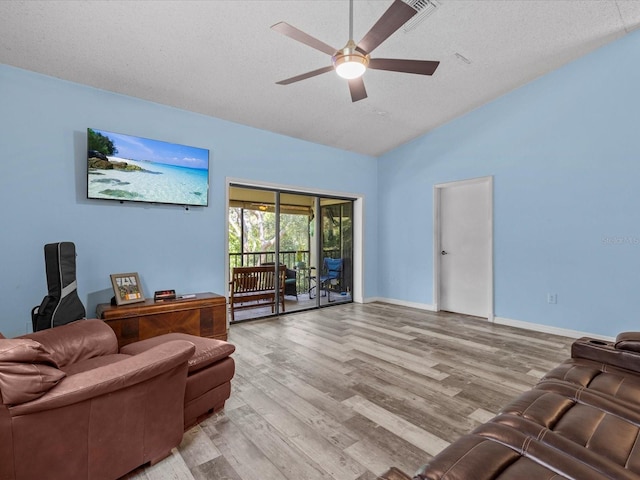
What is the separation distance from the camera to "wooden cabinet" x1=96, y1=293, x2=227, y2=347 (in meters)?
3.09

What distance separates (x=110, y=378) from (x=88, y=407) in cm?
14

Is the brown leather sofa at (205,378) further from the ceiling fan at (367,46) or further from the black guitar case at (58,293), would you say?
the ceiling fan at (367,46)

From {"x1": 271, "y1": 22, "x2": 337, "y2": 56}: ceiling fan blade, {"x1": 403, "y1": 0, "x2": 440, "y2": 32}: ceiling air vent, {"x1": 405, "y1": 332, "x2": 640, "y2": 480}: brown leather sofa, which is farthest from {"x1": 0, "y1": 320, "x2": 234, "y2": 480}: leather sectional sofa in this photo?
{"x1": 403, "y1": 0, "x2": 440, "y2": 32}: ceiling air vent

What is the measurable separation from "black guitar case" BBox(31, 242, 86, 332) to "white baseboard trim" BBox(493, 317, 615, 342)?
5285 millimetres

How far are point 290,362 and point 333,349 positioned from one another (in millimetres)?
593

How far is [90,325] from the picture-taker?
2316mm

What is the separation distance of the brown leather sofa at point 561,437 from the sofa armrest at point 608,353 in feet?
0.04

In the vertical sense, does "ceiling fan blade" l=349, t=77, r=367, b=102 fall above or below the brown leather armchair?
above

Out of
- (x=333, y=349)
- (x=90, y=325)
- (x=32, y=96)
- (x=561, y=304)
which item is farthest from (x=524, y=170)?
(x=32, y=96)

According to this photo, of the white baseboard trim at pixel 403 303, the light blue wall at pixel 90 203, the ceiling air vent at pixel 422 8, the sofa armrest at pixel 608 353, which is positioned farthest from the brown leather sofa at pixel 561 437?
the white baseboard trim at pixel 403 303

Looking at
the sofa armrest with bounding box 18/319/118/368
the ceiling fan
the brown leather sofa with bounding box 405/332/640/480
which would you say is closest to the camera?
the brown leather sofa with bounding box 405/332/640/480

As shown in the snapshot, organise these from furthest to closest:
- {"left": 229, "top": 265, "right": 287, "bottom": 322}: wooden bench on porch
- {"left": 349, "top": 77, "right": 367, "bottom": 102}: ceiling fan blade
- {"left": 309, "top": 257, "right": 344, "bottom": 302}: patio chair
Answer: {"left": 309, "top": 257, "right": 344, "bottom": 302}: patio chair
{"left": 229, "top": 265, "right": 287, "bottom": 322}: wooden bench on porch
{"left": 349, "top": 77, "right": 367, "bottom": 102}: ceiling fan blade

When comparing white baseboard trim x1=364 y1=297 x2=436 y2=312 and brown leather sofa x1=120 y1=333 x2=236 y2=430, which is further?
white baseboard trim x1=364 y1=297 x2=436 y2=312

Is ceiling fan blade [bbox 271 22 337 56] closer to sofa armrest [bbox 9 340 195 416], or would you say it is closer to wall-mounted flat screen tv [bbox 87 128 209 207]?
sofa armrest [bbox 9 340 195 416]
